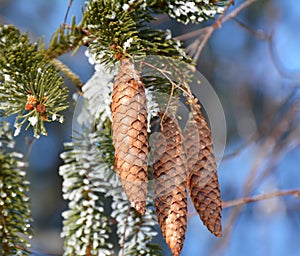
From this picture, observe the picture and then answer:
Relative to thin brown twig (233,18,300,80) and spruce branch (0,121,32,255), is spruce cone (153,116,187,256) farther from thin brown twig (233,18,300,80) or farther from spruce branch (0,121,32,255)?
thin brown twig (233,18,300,80)

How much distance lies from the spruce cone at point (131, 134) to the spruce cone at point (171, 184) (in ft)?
0.10

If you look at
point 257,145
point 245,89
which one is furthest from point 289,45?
point 257,145

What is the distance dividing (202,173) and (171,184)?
3 cm

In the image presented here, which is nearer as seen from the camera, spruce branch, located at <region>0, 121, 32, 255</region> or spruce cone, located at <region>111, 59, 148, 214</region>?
spruce cone, located at <region>111, 59, 148, 214</region>

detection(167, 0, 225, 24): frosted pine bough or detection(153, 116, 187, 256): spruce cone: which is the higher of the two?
detection(167, 0, 225, 24): frosted pine bough

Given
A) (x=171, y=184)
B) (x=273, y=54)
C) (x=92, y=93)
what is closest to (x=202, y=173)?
(x=171, y=184)

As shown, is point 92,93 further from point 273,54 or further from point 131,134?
point 273,54

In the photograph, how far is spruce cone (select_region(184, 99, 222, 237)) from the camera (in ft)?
1.23

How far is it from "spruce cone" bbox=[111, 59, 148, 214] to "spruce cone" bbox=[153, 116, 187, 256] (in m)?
0.03

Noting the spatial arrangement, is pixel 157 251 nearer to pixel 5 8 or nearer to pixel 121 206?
pixel 121 206

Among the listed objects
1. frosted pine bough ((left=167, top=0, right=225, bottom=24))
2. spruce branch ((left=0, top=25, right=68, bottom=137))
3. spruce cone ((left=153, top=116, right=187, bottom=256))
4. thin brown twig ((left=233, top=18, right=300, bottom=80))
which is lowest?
spruce cone ((left=153, top=116, right=187, bottom=256))

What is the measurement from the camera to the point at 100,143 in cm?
45

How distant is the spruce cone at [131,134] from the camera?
0.33 meters

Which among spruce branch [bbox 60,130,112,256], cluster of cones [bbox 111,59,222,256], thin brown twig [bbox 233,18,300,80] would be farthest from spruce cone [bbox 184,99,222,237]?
thin brown twig [bbox 233,18,300,80]
